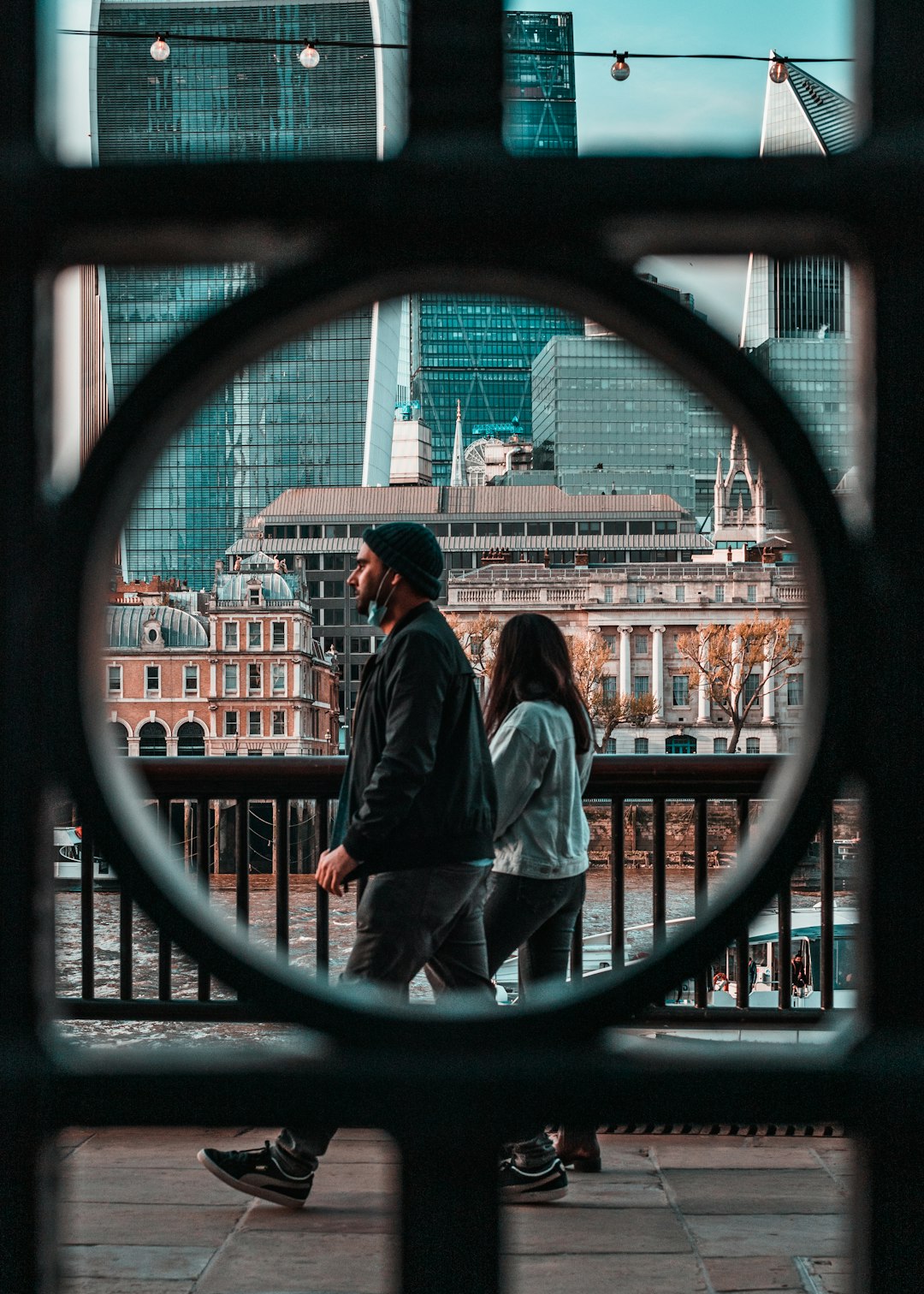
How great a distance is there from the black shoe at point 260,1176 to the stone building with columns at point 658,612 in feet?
53.2

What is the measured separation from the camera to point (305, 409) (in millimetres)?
39812

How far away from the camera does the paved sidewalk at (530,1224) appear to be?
1332 mm

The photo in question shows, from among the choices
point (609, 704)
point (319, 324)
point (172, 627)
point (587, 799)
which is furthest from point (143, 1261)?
point (609, 704)

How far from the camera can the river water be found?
3.20m

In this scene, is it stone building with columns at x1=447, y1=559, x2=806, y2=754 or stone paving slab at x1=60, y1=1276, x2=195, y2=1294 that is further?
stone building with columns at x1=447, y1=559, x2=806, y2=754

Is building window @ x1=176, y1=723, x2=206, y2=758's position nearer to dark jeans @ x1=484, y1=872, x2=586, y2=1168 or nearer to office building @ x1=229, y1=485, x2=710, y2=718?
office building @ x1=229, y1=485, x2=710, y2=718

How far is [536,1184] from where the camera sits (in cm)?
158

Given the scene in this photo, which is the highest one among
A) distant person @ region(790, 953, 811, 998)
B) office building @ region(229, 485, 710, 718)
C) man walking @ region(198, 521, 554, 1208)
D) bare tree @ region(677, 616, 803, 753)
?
office building @ region(229, 485, 710, 718)

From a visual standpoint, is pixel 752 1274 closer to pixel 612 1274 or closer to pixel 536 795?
pixel 612 1274

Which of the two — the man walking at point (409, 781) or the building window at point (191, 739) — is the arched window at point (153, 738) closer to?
the building window at point (191, 739)

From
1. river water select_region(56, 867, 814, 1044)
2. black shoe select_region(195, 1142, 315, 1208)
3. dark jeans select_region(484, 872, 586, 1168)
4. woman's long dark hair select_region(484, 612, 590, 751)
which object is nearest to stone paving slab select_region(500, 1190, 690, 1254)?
dark jeans select_region(484, 872, 586, 1168)

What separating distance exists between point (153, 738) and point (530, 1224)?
911 inches

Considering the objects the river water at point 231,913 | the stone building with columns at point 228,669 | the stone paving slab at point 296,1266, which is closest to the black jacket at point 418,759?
the stone paving slab at point 296,1266

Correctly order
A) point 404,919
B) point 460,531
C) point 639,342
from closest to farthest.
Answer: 1. point 639,342
2. point 404,919
3. point 460,531
